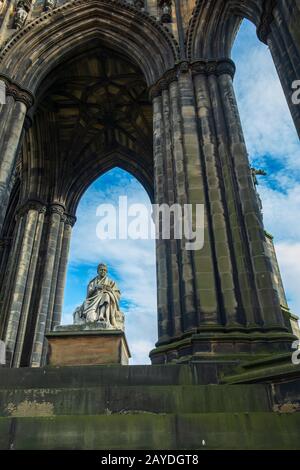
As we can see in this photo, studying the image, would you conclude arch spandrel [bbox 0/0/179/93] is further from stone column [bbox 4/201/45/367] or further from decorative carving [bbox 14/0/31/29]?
stone column [bbox 4/201/45/367]

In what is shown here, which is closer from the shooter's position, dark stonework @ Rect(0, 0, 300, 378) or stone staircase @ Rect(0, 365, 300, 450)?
stone staircase @ Rect(0, 365, 300, 450)

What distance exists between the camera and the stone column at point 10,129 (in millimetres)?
9914

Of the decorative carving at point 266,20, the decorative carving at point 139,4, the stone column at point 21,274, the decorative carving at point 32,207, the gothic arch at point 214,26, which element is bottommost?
the stone column at point 21,274

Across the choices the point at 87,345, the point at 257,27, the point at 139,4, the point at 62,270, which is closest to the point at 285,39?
the point at 257,27

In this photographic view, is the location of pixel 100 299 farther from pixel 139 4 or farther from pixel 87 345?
pixel 139 4

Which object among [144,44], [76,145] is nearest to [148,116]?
[76,145]

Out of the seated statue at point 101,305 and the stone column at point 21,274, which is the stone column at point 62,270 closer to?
the stone column at point 21,274

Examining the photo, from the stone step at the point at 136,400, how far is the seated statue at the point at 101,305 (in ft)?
9.61

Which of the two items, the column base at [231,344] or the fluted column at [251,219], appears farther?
the fluted column at [251,219]

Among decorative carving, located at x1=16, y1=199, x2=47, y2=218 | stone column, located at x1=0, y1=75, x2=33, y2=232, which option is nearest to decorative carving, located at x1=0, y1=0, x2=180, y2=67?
stone column, located at x1=0, y1=75, x2=33, y2=232

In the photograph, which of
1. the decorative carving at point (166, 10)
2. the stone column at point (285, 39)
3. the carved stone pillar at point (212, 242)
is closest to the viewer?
the carved stone pillar at point (212, 242)

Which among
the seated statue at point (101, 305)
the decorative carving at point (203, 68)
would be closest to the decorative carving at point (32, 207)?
the seated statue at point (101, 305)

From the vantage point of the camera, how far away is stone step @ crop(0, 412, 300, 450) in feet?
13.2

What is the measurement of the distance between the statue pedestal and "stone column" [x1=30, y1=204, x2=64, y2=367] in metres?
5.72
